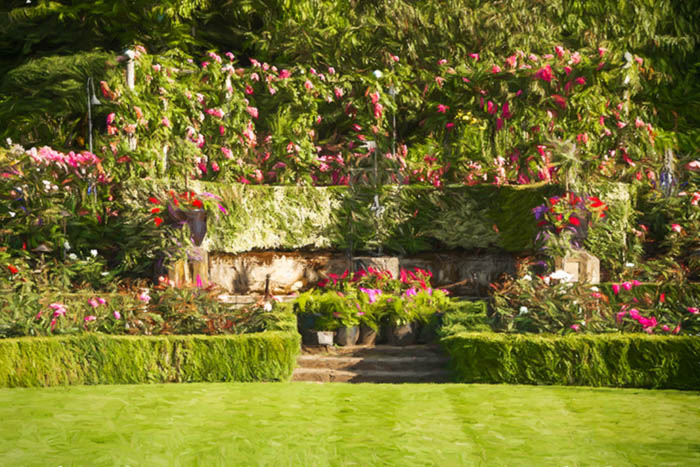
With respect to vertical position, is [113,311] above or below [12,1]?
below

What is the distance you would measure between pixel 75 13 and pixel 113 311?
29.1 feet

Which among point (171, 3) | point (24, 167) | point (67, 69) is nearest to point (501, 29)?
point (171, 3)

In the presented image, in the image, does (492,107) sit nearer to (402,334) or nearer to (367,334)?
(402,334)

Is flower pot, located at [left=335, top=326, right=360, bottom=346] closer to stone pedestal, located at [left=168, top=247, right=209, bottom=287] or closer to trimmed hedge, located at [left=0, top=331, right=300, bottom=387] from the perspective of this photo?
trimmed hedge, located at [left=0, top=331, right=300, bottom=387]

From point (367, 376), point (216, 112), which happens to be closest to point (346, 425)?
point (367, 376)

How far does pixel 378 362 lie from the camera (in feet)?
27.6

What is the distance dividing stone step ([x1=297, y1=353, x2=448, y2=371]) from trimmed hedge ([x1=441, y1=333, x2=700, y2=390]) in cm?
119

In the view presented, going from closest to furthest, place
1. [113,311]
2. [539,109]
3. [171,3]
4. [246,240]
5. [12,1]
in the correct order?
1. [113,311]
2. [246,240]
3. [539,109]
4. [171,3]
5. [12,1]

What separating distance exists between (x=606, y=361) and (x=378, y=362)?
2.39 meters

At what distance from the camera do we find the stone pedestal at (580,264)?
10.1m

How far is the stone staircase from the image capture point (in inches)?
320

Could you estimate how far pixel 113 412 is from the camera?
236 inches

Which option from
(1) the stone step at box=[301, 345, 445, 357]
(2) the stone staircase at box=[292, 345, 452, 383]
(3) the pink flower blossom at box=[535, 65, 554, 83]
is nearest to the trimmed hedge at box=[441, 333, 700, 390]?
(2) the stone staircase at box=[292, 345, 452, 383]

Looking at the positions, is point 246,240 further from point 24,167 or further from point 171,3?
point 171,3
